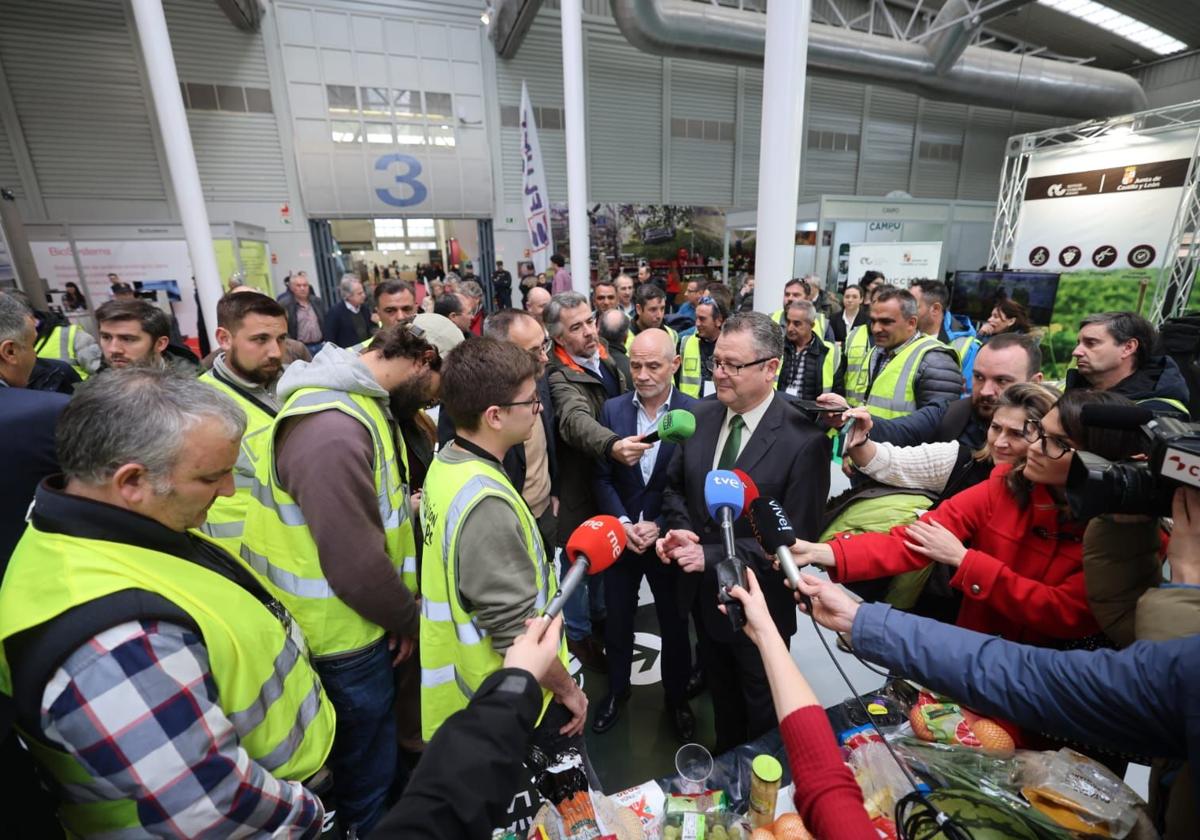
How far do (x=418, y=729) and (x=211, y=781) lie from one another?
5.28 ft

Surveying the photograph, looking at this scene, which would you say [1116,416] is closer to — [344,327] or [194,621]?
[194,621]

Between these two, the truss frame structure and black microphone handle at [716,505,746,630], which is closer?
black microphone handle at [716,505,746,630]

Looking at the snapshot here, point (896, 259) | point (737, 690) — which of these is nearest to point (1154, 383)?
point (737, 690)

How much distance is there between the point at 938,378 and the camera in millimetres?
3236

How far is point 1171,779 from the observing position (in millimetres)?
1160

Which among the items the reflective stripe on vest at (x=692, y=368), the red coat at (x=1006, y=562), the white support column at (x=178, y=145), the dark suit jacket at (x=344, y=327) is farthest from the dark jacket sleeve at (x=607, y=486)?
the white support column at (x=178, y=145)

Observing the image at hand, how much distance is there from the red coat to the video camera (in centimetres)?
47

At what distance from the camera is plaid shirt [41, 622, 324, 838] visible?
0.84 metres

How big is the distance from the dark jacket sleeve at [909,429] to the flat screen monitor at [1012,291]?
281 inches

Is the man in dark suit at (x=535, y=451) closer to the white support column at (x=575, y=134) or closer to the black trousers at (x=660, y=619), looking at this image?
the black trousers at (x=660, y=619)

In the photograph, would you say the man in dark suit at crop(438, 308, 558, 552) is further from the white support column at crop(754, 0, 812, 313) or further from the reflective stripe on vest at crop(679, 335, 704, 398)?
the white support column at crop(754, 0, 812, 313)

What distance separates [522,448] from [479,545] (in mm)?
1137

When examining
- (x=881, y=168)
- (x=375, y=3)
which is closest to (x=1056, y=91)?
(x=881, y=168)

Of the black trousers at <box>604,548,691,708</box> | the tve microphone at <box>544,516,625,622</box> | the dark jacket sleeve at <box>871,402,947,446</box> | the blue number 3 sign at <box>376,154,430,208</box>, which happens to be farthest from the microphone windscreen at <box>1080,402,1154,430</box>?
the blue number 3 sign at <box>376,154,430,208</box>
